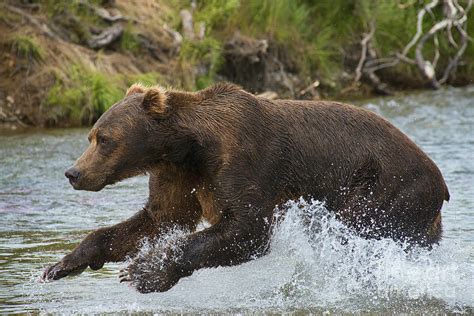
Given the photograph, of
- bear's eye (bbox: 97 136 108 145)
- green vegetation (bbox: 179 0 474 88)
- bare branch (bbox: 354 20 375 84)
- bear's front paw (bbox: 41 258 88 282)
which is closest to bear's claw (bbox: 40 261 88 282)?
bear's front paw (bbox: 41 258 88 282)

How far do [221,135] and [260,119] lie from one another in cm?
30

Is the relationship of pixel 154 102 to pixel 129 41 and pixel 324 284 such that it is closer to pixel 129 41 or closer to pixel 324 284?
pixel 324 284

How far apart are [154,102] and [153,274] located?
3.19ft

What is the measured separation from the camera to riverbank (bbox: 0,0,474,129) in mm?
15047

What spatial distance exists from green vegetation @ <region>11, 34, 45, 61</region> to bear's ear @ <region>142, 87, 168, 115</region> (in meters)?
9.53

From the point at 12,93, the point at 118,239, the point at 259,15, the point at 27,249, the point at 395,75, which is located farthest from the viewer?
the point at 395,75

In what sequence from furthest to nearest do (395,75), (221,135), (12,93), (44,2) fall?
1. (395,75)
2. (44,2)
3. (12,93)
4. (221,135)

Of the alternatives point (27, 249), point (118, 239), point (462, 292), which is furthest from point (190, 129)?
point (27, 249)

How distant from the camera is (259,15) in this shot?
60.8 ft

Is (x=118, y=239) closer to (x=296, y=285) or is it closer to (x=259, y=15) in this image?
(x=296, y=285)

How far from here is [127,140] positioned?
5777mm

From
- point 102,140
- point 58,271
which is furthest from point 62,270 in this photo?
point 102,140

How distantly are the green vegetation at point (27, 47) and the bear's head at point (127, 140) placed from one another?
31.2 feet

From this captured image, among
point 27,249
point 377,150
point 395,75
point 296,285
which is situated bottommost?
point 395,75
